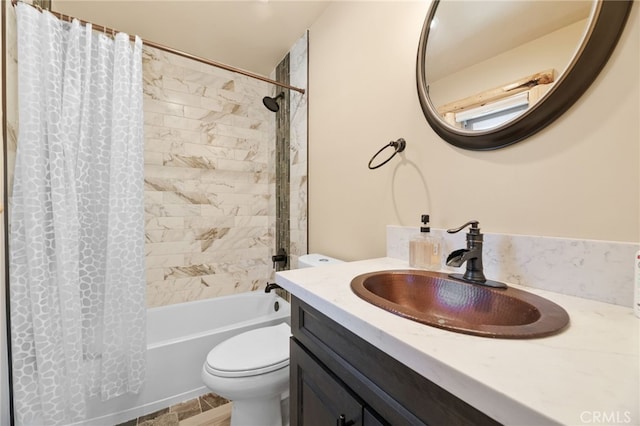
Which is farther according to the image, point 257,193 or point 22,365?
point 257,193

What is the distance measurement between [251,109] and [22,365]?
216 centimetres

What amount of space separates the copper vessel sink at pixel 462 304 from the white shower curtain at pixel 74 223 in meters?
1.33

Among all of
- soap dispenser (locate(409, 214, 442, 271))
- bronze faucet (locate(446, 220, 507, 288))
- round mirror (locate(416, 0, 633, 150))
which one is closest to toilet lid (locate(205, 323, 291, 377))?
soap dispenser (locate(409, 214, 442, 271))

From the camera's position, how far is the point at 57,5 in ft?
4.97

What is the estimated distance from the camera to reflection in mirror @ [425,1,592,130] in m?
0.66

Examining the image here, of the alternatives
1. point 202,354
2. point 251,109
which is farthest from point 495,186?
point 251,109

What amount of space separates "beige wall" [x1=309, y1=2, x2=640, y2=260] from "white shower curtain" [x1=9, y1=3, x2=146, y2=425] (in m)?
1.07

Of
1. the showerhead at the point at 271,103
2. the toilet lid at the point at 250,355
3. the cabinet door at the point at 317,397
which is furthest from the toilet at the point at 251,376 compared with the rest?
the showerhead at the point at 271,103

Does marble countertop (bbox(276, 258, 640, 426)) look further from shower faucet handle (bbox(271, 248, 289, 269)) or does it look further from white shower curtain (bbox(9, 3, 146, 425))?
shower faucet handle (bbox(271, 248, 289, 269))

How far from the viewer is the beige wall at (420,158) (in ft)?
1.92

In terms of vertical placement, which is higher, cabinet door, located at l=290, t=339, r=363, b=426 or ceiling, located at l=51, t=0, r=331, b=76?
ceiling, located at l=51, t=0, r=331, b=76

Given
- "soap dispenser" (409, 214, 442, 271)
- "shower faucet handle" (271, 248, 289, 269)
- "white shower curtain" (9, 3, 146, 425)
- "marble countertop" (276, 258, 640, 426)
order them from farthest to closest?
"shower faucet handle" (271, 248, 289, 269) < "white shower curtain" (9, 3, 146, 425) < "soap dispenser" (409, 214, 442, 271) < "marble countertop" (276, 258, 640, 426)

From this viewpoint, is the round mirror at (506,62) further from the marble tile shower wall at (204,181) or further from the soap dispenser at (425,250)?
the marble tile shower wall at (204,181)

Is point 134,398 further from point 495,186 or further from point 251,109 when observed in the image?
point 251,109
